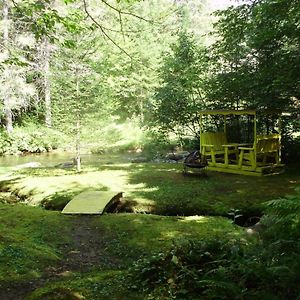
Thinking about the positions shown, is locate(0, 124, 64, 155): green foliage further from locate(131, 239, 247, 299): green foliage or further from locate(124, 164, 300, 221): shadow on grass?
locate(131, 239, 247, 299): green foliage

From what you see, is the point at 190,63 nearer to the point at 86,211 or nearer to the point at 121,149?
the point at 86,211

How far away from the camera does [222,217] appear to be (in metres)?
7.19

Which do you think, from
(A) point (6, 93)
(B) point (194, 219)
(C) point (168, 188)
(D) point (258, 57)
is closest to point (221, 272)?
(B) point (194, 219)

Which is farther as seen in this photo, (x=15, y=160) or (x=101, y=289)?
(x=15, y=160)

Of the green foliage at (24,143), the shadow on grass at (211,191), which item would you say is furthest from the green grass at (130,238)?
the green foliage at (24,143)

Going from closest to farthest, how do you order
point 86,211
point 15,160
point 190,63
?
point 86,211 < point 190,63 < point 15,160

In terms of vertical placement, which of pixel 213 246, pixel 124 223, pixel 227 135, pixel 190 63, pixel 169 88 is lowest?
pixel 124 223

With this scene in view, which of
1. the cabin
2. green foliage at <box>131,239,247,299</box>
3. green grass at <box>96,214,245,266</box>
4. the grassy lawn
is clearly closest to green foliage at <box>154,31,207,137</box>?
the cabin

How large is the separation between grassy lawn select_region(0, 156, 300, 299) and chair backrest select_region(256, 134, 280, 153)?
0.83 meters

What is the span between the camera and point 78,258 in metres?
5.44

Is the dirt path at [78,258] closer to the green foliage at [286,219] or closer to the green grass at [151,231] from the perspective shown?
the green grass at [151,231]

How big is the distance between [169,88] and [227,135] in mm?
2827

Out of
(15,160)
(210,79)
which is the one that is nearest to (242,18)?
(210,79)

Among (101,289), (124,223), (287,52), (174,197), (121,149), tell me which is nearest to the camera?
(101,289)
